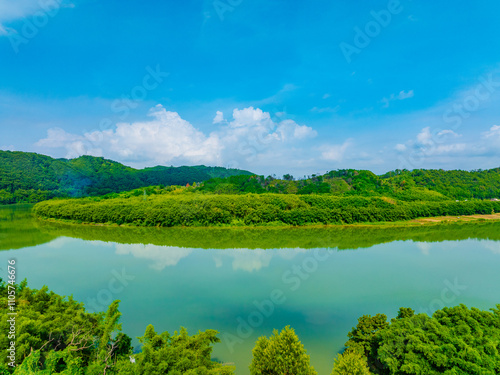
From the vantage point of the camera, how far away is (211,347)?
17.2ft

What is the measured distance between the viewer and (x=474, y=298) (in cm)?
1027

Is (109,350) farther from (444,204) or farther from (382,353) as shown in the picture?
(444,204)

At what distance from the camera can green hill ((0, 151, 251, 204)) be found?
52.1m

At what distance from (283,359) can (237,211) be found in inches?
888

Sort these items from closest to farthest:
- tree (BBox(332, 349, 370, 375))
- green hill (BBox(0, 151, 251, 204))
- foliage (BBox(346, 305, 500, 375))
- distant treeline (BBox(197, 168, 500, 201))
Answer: foliage (BBox(346, 305, 500, 375)) < tree (BBox(332, 349, 370, 375)) < distant treeline (BBox(197, 168, 500, 201)) < green hill (BBox(0, 151, 251, 204))

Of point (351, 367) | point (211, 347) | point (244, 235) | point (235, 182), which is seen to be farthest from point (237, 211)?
point (351, 367)

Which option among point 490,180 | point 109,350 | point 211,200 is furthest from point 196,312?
point 490,180

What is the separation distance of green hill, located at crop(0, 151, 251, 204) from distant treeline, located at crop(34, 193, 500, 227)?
2746 cm

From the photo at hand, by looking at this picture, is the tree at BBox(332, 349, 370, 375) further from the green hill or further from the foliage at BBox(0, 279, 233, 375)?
the green hill

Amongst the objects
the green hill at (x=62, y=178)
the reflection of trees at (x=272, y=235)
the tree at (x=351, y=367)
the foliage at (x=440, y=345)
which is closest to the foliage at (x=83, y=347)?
the tree at (x=351, y=367)

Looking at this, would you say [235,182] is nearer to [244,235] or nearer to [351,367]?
[244,235]

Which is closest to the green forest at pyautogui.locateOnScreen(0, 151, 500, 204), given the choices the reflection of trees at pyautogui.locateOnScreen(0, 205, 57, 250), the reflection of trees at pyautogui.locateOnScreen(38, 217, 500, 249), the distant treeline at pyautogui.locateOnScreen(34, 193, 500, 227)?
the distant treeline at pyautogui.locateOnScreen(34, 193, 500, 227)

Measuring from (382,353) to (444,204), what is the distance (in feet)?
122

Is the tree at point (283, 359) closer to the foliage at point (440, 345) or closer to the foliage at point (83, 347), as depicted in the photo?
the foliage at point (83, 347)
